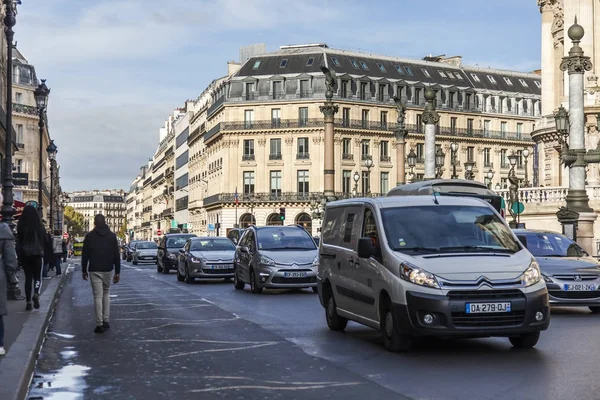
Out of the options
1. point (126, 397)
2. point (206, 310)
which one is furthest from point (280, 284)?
point (126, 397)

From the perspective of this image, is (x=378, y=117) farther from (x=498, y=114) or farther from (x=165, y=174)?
(x=165, y=174)

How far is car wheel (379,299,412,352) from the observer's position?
11750 mm

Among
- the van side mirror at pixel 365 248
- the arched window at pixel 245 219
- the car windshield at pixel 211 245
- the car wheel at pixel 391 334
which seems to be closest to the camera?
the car wheel at pixel 391 334

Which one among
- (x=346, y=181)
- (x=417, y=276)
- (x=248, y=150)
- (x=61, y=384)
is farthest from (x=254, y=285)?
(x=248, y=150)

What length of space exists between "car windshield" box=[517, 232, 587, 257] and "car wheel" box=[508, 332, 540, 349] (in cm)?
687

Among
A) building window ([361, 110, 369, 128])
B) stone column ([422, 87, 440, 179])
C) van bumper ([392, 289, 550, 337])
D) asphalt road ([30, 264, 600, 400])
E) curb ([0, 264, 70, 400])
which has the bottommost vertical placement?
asphalt road ([30, 264, 600, 400])

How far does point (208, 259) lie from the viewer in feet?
99.0

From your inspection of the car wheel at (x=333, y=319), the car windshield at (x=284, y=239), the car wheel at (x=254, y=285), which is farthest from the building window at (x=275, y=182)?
the car wheel at (x=333, y=319)

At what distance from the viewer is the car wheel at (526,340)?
470 inches

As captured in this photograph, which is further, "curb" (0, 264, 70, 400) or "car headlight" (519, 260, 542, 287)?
"car headlight" (519, 260, 542, 287)

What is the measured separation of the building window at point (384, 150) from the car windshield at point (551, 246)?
7771 cm

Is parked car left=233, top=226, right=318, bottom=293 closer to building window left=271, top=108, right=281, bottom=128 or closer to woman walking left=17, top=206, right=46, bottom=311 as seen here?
woman walking left=17, top=206, right=46, bottom=311

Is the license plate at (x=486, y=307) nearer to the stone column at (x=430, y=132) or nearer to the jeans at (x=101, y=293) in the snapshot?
the jeans at (x=101, y=293)

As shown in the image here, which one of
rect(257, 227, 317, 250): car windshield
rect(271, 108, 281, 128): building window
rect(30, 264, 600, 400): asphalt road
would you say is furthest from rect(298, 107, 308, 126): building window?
rect(30, 264, 600, 400): asphalt road
